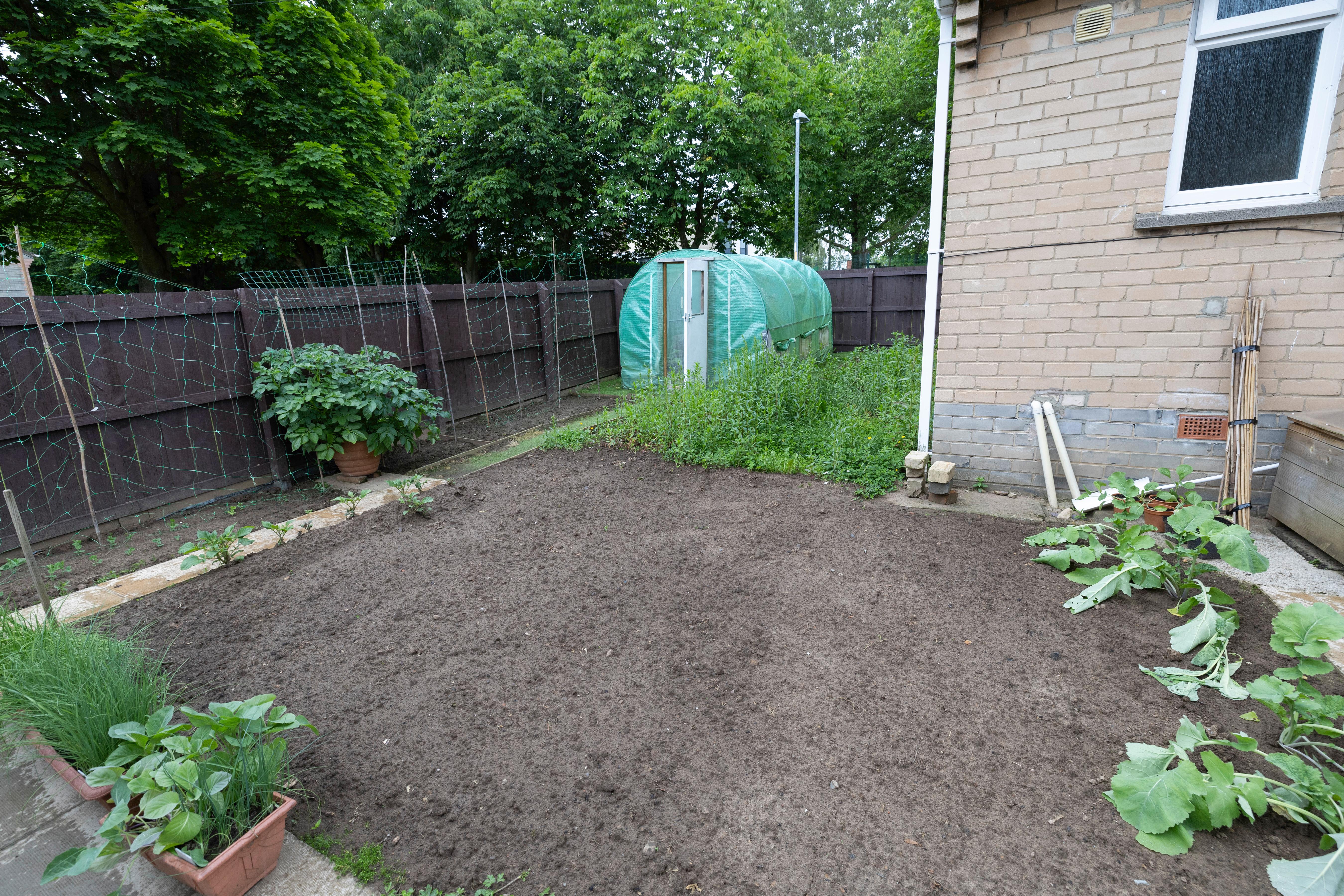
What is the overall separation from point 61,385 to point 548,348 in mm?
5664

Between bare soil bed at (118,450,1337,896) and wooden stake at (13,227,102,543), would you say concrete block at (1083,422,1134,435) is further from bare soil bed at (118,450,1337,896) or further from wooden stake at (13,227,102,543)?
wooden stake at (13,227,102,543)

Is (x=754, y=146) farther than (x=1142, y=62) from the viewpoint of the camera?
Yes

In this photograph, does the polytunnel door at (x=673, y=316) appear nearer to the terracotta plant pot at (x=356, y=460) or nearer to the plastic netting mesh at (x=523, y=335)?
the plastic netting mesh at (x=523, y=335)

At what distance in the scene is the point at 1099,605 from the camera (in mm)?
2916

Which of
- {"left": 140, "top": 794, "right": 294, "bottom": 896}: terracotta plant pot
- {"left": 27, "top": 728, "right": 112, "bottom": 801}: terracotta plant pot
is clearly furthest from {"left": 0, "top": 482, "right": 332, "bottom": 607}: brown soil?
{"left": 140, "top": 794, "right": 294, "bottom": 896}: terracotta plant pot

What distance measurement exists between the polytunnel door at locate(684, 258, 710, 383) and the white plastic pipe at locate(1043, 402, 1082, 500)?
4.59 m

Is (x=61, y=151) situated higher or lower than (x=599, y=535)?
higher

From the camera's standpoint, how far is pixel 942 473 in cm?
423

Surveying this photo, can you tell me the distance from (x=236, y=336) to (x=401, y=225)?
41.4 ft

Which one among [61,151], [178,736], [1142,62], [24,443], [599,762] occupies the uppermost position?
[61,151]

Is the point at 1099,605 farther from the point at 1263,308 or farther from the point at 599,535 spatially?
the point at 599,535

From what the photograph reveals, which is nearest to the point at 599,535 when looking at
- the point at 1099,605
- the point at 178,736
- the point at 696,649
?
the point at 696,649

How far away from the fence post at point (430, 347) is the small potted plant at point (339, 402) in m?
1.43

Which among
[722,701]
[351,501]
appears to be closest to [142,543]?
[351,501]
